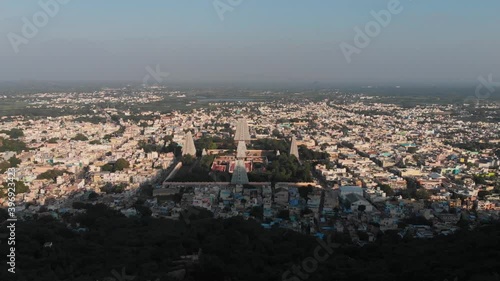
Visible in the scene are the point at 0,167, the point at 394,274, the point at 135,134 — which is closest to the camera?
Result: the point at 394,274

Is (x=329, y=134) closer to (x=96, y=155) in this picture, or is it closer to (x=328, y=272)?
(x=96, y=155)

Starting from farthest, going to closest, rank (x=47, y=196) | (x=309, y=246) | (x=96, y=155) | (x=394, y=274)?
(x=96, y=155) → (x=47, y=196) → (x=309, y=246) → (x=394, y=274)

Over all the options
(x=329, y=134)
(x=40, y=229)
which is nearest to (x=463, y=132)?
(x=329, y=134)

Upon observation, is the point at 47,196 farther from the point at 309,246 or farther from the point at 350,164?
the point at 350,164

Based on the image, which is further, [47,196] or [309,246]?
[47,196]

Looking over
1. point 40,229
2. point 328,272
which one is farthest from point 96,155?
point 328,272

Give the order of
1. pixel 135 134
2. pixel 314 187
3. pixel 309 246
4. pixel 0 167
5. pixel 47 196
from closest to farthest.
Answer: pixel 309 246, pixel 47 196, pixel 314 187, pixel 0 167, pixel 135 134
